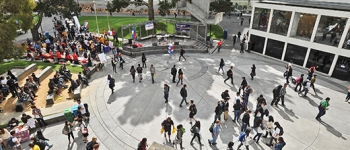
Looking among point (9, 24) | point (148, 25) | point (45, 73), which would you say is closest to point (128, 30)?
point (148, 25)

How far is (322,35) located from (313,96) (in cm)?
693

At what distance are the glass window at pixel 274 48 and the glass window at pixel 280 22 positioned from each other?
43.1 inches

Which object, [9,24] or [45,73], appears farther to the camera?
[45,73]

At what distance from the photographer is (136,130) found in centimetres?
1188

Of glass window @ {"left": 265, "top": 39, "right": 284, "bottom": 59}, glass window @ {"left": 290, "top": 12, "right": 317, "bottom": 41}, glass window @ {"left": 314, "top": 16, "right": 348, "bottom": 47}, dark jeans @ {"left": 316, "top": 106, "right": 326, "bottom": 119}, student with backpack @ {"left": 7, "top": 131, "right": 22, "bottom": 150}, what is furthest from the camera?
glass window @ {"left": 265, "top": 39, "right": 284, "bottom": 59}

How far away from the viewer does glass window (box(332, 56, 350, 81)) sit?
59.5 ft

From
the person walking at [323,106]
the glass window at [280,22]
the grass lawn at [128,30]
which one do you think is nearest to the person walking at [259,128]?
the person walking at [323,106]

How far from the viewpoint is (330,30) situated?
60.7 ft

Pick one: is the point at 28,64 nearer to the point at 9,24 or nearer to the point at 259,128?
the point at 9,24

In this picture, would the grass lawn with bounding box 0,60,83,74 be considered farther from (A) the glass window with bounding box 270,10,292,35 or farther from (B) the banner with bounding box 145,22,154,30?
(A) the glass window with bounding box 270,10,292,35

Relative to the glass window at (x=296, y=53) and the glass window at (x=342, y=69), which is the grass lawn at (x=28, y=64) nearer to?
the glass window at (x=296, y=53)

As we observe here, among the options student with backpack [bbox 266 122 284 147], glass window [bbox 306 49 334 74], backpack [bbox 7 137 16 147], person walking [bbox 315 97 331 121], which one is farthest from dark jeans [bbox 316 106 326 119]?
backpack [bbox 7 137 16 147]

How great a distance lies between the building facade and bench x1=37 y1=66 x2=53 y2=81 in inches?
800

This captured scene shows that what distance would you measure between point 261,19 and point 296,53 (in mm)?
4942
